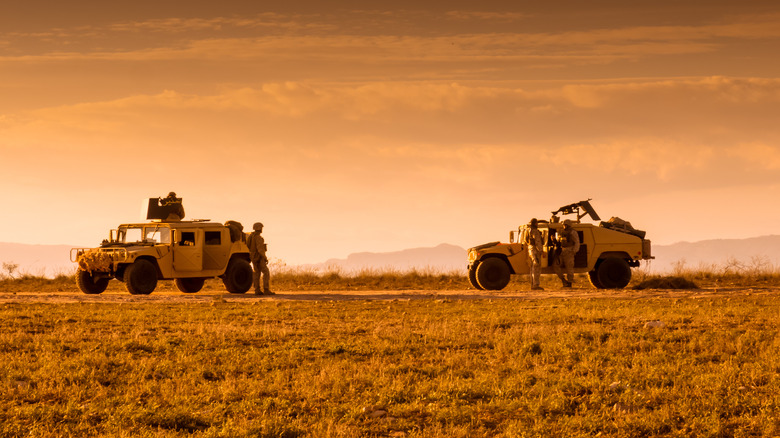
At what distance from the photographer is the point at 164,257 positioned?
2589 centimetres

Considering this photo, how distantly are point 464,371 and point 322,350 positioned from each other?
2.57 meters

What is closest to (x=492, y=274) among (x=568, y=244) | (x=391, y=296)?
(x=568, y=244)

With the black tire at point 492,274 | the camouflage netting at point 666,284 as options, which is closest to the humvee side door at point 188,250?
the black tire at point 492,274

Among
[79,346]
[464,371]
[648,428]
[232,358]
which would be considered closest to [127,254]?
[79,346]

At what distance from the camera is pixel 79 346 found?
14.2 metres

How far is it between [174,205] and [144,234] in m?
1.74

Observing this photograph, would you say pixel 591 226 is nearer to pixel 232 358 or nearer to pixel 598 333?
pixel 598 333

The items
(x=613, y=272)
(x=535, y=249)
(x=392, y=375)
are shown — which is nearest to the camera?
(x=392, y=375)

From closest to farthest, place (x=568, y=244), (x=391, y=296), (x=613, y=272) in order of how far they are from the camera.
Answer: (x=391, y=296), (x=568, y=244), (x=613, y=272)

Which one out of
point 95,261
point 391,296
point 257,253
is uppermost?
point 257,253

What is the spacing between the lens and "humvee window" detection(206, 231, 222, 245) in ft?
87.9

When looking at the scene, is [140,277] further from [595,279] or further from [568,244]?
[595,279]

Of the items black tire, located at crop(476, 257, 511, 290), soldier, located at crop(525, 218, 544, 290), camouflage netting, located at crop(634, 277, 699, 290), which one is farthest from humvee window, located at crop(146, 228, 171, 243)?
camouflage netting, located at crop(634, 277, 699, 290)

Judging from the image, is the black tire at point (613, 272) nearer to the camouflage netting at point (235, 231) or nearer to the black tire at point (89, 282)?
the camouflage netting at point (235, 231)
